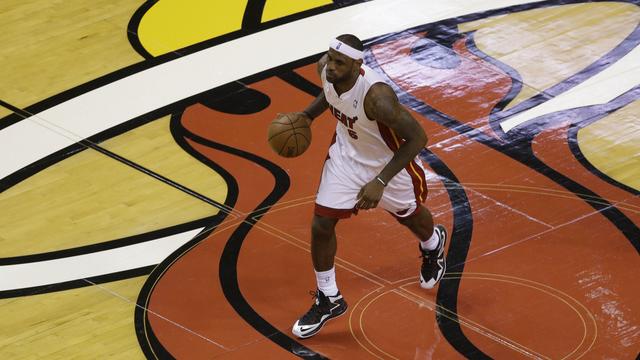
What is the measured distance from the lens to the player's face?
7266 mm

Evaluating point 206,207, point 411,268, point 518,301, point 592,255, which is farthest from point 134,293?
point 592,255

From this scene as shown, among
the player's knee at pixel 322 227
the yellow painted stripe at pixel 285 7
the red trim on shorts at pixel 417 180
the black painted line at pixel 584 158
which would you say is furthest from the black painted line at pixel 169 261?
the black painted line at pixel 584 158

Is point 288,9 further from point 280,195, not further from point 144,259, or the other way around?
point 144,259

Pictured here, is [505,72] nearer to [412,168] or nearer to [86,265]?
[412,168]

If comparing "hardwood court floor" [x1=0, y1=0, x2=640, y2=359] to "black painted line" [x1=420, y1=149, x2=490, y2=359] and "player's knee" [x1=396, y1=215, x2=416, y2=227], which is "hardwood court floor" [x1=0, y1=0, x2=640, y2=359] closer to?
"black painted line" [x1=420, y1=149, x2=490, y2=359]

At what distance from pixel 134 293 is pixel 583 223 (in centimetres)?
301

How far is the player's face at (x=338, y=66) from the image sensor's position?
7.27 m

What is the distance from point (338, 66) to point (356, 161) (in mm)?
612

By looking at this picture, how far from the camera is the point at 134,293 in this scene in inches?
320

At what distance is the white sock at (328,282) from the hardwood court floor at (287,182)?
0.24m

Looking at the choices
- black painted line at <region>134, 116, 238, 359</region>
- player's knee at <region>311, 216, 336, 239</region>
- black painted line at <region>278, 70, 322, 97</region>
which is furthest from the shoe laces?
black painted line at <region>278, 70, 322, 97</region>

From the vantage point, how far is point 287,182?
9312 mm

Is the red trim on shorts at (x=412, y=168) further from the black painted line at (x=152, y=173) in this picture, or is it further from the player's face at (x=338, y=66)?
the black painted line at (x=152, y=173)

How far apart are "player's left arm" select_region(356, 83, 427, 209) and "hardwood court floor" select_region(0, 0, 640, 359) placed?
920 mm
